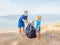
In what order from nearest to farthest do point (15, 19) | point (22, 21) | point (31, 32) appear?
point (31, 32) < point (22, 21) < point (15, 19)

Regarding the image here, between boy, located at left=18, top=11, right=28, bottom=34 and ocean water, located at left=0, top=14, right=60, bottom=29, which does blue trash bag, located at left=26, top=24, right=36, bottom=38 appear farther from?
ocean water, located at left=0, top=14, right=60, bottom=29

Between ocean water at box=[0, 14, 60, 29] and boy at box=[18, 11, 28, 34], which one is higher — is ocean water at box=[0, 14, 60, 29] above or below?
below

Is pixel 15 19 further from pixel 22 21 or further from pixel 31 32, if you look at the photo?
pixel 31 32

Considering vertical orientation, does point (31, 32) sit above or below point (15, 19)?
above

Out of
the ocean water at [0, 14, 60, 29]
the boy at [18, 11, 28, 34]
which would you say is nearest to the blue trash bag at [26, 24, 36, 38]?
the boy at [18, 11, 28, 34]

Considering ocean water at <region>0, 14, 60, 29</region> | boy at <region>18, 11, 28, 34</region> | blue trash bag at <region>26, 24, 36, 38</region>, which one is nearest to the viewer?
blue trash bag at <region>26, 24, 36, 38</region>

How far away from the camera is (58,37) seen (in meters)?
11.7

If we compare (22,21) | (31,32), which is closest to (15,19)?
(22,21)

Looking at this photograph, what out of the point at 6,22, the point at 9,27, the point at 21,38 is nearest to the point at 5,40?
the point at 21,38

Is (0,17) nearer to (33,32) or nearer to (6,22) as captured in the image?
(6,22)

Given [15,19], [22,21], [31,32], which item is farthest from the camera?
[15,19]

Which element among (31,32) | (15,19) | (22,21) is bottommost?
(15,19)

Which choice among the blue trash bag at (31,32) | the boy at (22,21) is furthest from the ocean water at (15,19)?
the blue trash bag at (31,32)

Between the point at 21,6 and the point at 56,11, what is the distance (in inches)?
83.2
